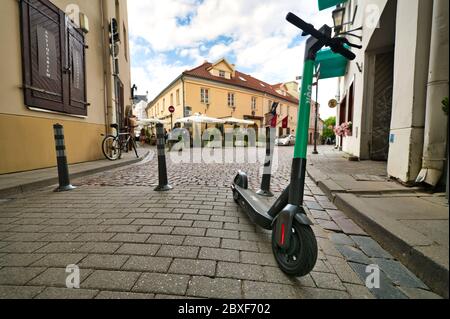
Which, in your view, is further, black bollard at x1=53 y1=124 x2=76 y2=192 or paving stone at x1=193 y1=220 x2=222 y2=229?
black bollard at x1=53 y1=124 x2=76 y2=192

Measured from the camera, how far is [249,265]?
156 cm

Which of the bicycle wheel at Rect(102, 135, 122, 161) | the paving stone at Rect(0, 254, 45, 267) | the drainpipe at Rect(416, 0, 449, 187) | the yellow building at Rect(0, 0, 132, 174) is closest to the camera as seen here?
the paving stone at Rect(0, 254, 45, 267)

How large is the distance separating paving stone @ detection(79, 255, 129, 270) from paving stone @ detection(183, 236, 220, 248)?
47cm

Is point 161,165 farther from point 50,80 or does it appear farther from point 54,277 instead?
point 50,80

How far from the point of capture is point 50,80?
5.14m

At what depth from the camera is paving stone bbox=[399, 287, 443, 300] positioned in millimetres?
1252

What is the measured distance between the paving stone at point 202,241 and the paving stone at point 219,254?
0.21 feet

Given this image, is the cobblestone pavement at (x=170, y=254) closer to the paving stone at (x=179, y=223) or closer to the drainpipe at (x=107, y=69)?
the paving stone at (x=179, y=223)

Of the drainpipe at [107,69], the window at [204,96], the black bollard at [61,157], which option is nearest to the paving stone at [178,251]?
the black bollard at [61,157]

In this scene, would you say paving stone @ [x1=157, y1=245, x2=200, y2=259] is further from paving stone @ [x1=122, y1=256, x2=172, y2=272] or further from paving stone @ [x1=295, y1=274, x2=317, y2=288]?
paving stone @ [x1=295, y1=274, x2=317, y2=288]

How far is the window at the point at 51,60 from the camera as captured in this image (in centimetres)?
455

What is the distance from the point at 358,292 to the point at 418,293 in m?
0.32

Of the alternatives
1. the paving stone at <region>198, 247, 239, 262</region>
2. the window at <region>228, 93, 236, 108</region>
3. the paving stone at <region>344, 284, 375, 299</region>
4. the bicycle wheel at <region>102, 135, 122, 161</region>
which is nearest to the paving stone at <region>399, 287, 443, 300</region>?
the paving stone at <region>344, 284, 375, 299</region>
